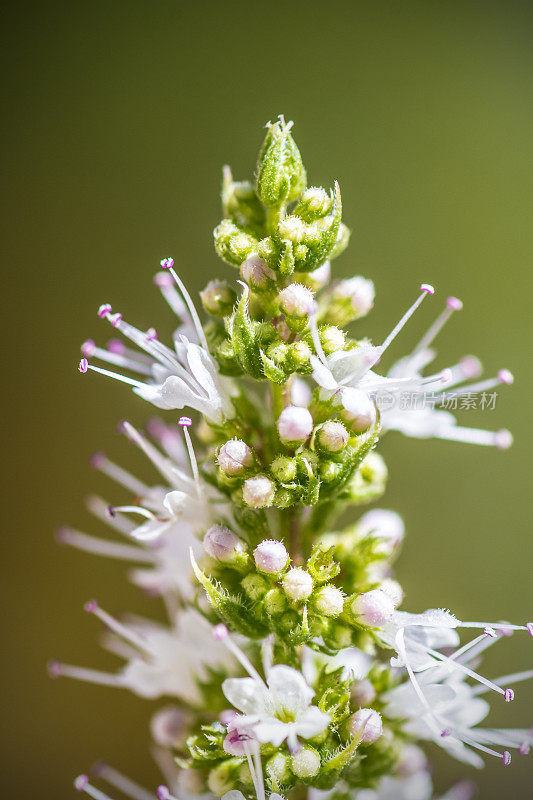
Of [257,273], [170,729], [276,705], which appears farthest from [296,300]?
[170,729]

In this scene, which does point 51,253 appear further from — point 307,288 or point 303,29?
point 307,288

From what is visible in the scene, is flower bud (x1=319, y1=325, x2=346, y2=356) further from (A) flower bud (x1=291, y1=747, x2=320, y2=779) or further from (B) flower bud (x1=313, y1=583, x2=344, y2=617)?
(A) flower bud (x1=291, y1=747, x2=320, y2=779)

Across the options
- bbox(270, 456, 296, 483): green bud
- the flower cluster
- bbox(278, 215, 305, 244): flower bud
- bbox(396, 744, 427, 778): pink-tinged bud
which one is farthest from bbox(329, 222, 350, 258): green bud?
bbox(396, 744, 427, 778): pink-tinged bud

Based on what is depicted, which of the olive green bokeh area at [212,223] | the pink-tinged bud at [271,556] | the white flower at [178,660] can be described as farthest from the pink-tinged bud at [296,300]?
the olive green bokeh area at [212,223]

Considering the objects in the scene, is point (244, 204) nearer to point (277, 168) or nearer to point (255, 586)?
point (277, 168)

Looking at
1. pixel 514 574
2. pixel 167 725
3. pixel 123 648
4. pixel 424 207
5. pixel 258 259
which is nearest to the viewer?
pixel 258 259

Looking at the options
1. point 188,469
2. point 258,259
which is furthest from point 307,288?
point 188,469
